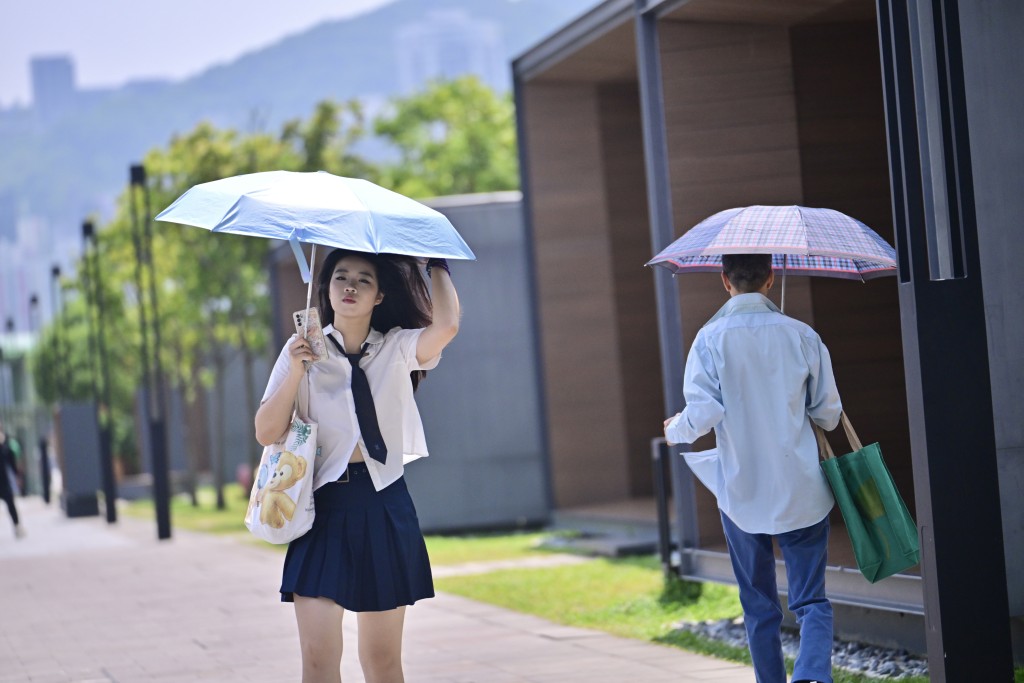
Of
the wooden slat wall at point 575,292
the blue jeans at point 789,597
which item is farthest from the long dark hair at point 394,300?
the wooden slat wall at point 575,292

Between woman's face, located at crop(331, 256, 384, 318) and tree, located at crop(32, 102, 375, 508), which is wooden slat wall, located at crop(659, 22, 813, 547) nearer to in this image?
woman's face, located at crop(331, 256, 384, 318)

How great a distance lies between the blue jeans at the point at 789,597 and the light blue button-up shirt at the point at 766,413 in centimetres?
10

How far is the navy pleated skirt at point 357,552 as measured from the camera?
4.32m

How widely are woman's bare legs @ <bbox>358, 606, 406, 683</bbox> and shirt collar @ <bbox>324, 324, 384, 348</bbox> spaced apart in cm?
86

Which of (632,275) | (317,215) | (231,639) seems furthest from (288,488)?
(632,275)

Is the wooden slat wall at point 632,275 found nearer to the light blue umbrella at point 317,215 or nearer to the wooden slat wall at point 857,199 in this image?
the wooden slat wall at point 857,199

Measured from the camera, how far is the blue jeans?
16.4ft

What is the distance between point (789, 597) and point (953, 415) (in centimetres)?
86

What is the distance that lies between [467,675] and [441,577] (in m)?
4.86

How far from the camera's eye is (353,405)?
174 inches

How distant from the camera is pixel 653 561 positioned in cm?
1145

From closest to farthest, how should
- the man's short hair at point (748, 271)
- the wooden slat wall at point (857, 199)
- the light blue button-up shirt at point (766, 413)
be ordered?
the light blue button-up shirt at point (766, 413) → the man's short hair at point (748, 271) → the wooden slat wall at point (857, 199)

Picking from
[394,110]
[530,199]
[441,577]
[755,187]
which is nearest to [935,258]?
[755,187]

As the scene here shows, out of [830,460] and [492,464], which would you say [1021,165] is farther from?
[492,464]
